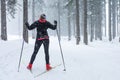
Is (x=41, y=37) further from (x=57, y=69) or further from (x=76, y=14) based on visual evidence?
(x=76, y=14)

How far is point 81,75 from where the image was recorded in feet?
32.2

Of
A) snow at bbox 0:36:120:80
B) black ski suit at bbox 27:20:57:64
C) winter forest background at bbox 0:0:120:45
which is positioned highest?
winter forest background at bbox 0:0:120:45

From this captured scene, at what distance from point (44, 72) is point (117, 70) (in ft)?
11.1

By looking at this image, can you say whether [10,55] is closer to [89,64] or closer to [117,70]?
[89,64]

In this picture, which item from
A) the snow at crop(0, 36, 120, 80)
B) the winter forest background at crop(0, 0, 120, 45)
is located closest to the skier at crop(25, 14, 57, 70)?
the snow at crop(0, 36, 120, 80)

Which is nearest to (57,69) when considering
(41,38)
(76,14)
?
(41,38)

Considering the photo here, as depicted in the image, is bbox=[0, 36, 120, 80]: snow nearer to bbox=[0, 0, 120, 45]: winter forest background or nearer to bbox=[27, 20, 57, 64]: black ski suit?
bbox=[27, 20, 57, 64]: black ski suit

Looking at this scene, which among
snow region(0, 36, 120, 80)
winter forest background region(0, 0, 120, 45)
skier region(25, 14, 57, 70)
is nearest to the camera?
snow region(0, 36, 120, 80)

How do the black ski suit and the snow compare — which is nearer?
the snow

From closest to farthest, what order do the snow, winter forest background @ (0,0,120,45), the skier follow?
the snow, the skier, winter forest background @ (0,0,120,45)

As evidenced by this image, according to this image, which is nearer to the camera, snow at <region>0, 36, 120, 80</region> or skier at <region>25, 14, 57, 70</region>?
snow at <region>0, 36, 120, 80</region>

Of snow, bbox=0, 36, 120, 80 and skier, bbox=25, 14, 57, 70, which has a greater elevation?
skier, bbox=25, 14, 57, 70

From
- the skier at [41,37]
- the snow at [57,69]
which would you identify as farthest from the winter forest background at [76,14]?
the skier at [41,37]

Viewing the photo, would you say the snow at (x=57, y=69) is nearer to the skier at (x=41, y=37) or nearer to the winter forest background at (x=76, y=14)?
the skier at (x=41, y=37)
